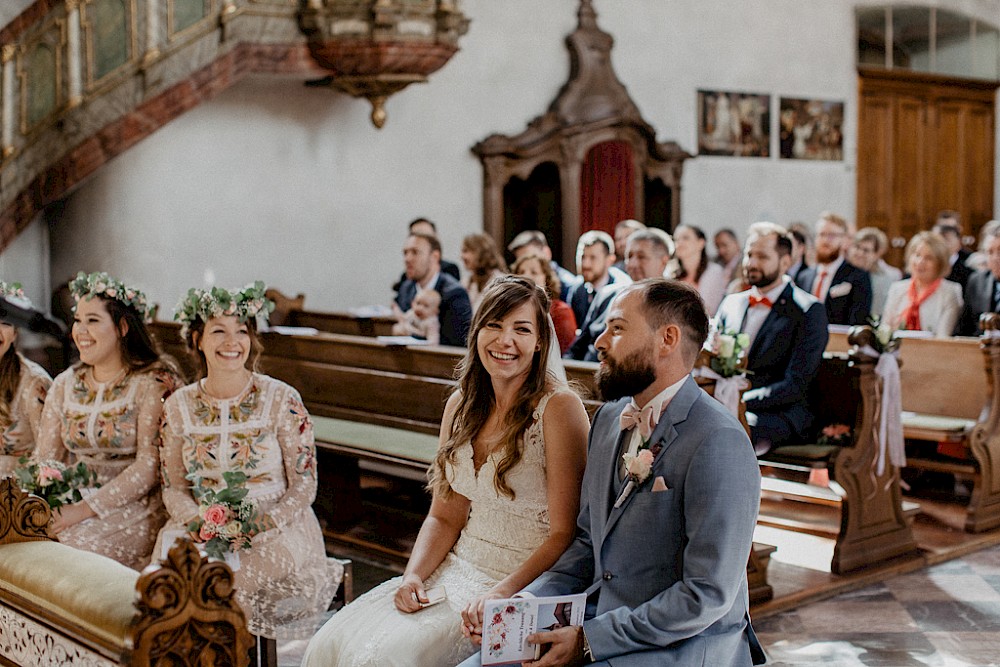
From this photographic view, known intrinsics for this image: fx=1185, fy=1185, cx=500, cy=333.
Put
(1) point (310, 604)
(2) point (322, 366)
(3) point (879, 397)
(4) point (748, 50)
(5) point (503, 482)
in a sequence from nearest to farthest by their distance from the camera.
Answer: (5) point (503, 482), (1) point (310, 604), (3) point (879, 397), (2) point (322, 366), (4) point (748, 50)

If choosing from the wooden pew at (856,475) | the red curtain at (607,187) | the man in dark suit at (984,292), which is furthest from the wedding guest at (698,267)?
the red curtain at (607,187)

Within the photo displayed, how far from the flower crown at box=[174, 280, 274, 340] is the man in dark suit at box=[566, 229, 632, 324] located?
3.31m

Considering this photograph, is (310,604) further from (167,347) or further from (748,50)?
(748,50)

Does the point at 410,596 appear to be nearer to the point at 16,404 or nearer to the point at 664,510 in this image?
the point at 664,510

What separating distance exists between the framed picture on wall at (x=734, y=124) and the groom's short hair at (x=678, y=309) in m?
10.2

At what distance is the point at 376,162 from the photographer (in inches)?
409

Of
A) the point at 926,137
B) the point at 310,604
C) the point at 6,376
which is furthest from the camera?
the point at 926,137

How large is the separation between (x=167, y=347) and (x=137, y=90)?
1.84 m

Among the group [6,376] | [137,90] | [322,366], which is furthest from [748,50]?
[6,376]

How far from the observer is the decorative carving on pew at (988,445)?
5.83 meters

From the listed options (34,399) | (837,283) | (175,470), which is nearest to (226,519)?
(175,470)

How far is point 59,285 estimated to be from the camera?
9.39 meters

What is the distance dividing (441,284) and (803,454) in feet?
7.90

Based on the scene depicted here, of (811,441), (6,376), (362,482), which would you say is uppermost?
(6,376)
